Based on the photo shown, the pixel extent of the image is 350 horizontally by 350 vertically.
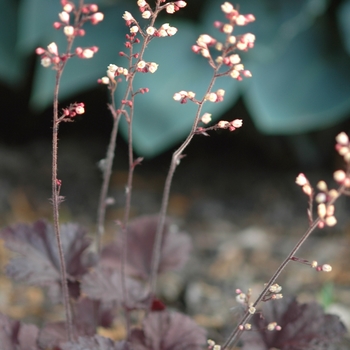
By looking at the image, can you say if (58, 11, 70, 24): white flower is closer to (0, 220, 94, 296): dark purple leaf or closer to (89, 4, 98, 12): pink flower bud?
(89, 4, 98, 12): pink flower bud

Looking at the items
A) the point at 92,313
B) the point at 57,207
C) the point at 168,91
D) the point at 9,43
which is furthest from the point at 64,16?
the point at 9,43

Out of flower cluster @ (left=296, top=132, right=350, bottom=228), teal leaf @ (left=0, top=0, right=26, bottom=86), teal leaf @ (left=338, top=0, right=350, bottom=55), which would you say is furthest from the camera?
teal leaf @ (left=0, top=0, right=26, bottom=86)

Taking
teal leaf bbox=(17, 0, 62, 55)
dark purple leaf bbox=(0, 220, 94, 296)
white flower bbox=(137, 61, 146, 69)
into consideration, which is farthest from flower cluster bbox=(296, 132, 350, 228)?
teal leaf bbox=(17, 0, 62, 55)

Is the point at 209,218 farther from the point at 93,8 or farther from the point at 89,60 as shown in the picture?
the point at 93,8

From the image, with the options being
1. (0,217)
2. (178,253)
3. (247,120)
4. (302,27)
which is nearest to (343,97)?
(302,27)

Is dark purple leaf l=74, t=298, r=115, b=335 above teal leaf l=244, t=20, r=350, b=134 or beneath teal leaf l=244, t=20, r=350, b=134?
beneath

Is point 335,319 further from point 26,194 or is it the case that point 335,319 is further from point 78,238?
point 26,194
